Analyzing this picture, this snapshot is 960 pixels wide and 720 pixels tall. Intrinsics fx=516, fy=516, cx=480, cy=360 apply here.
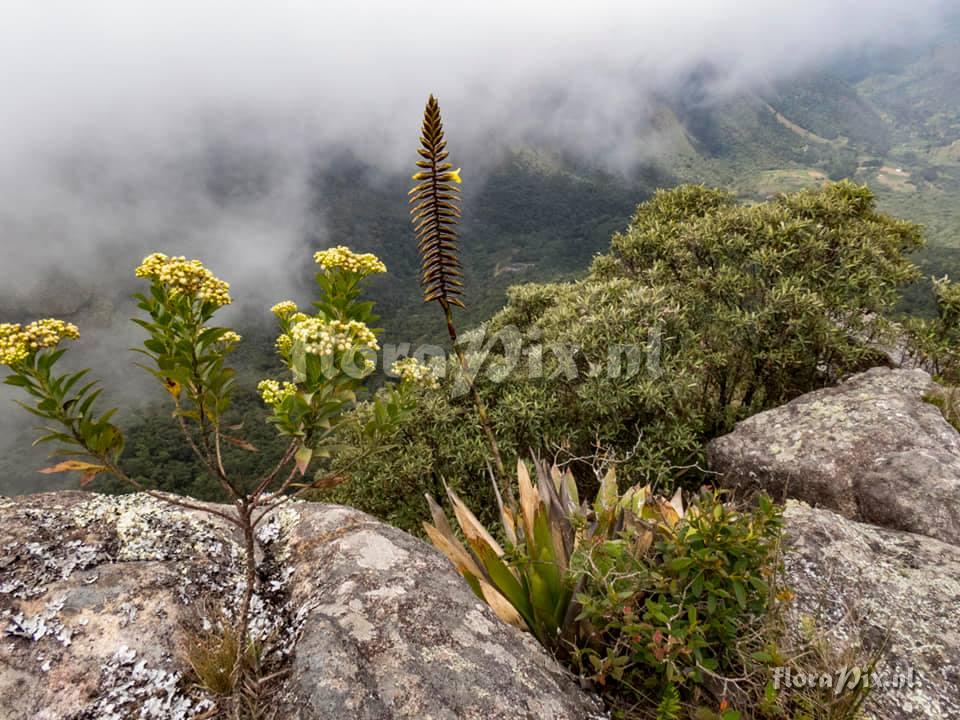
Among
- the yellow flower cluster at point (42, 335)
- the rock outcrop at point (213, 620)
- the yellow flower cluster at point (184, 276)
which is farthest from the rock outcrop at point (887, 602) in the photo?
the yellow flower cluster at point (42, 335)

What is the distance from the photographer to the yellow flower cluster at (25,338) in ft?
5.23

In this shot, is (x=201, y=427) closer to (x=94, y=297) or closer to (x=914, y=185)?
(x=94, y=297)

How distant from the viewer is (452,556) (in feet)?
10.9

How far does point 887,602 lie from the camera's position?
8.92 feet

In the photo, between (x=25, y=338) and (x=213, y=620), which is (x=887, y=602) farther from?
(x=25, y=338)

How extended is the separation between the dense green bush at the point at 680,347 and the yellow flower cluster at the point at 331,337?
5.45 m

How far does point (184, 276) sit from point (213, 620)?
1.44 metres

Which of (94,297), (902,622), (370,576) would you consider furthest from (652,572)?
(94,297)

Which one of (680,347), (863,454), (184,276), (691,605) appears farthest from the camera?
(680,347)

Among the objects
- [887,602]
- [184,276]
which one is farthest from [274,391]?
[887,602]

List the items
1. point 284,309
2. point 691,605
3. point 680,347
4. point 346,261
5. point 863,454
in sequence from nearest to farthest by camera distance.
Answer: point 346,261 < point 691,605 < point 284,309 < point 863,454 < point 680,347

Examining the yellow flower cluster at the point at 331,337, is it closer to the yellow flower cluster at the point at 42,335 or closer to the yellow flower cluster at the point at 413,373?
the yellow flower cluster at the point at 413,373

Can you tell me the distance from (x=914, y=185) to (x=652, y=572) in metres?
259

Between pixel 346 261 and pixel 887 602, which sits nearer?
pixel 346 261
